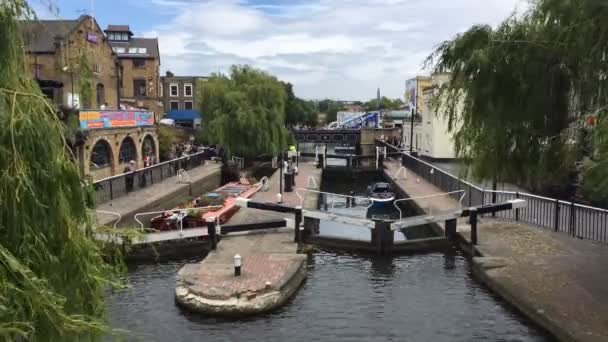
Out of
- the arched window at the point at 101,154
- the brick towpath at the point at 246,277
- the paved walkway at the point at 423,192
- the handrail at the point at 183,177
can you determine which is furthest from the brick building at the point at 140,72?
the brick towpath at the point at 246,277

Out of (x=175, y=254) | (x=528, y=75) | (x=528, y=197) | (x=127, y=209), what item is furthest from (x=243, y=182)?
(x=528, y=75)

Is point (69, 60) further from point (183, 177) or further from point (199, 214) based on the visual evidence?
point (183, 177)

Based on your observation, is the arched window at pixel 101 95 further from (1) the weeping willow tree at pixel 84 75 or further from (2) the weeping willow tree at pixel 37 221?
(2) the weeping willow tree at pixel 37 221

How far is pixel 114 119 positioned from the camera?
99.5 ft

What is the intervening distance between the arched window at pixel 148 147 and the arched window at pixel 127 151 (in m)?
1.87

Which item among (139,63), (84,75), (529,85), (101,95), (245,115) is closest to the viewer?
(84,75)

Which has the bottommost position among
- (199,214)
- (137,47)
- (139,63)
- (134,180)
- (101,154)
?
(199,214)

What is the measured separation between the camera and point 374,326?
11.5 m

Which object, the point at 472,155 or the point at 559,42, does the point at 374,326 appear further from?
the point at 559,42

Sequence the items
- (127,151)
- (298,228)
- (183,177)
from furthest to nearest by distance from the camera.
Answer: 1. (127,151)
2. (183,177)
3. (298,228)

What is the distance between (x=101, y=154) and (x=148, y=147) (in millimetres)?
7993

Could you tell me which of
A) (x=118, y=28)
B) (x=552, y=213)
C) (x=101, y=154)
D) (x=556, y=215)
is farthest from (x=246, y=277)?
(x=118, y=28)

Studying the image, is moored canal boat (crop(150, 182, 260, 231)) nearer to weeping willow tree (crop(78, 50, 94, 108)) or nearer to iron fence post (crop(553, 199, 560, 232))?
iron fence post (crop(553, 199, 560, 232))

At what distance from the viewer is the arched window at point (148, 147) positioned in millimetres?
37312
